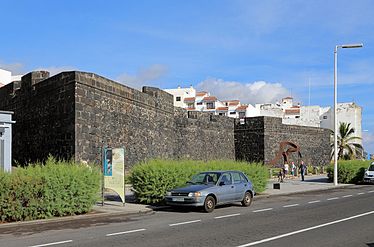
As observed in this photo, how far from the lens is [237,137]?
50531 mm

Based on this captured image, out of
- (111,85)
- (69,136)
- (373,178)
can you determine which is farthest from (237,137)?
(69,136)

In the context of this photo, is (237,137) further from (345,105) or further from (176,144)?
Result: (345,105)

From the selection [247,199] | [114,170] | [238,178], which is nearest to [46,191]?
[114,170]

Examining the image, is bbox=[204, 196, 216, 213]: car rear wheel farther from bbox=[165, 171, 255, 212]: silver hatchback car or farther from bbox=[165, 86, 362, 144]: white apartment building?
bbox=[165, 86, 362, 144]: white apartment building

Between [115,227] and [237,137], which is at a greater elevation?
[237,137]

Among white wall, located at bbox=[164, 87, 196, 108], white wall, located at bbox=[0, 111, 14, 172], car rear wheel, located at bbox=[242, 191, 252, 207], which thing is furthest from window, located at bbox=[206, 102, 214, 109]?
car rear wheel, located at bbox=[242, 191, 252, 207]

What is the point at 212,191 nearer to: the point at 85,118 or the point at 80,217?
the point at 80,217

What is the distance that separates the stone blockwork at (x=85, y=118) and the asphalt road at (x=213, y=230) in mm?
8803

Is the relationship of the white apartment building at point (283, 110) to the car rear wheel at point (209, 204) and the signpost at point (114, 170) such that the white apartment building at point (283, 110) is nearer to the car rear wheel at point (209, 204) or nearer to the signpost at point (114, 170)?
the signpost at point (114, 170)

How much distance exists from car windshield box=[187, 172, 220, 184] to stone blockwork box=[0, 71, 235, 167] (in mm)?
6999

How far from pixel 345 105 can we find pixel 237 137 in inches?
2310

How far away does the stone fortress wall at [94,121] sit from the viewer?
23.9 meters

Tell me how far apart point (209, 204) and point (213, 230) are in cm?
475

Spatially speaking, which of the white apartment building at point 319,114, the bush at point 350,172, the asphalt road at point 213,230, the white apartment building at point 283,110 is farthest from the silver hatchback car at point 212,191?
the white apartment building at point 319,114
